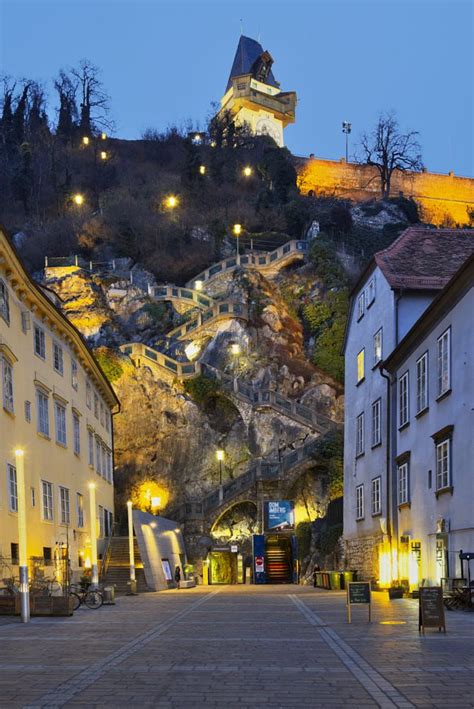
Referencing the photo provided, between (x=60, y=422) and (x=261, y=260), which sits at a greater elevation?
(x=261, y=260)

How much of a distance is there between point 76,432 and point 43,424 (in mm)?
5913

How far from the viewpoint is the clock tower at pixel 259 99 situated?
10975 centimetres

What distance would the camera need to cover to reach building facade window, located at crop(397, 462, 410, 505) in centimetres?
2801

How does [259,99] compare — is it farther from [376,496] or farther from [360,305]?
[376,496]

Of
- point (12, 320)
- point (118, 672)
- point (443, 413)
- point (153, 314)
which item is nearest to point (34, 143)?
point (153, 314)

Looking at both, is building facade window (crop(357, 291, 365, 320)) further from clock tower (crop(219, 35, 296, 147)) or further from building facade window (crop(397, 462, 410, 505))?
clock tower (crop(219, 35, 296, 147))

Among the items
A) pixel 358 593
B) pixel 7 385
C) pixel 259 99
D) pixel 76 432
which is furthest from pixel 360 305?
pixel 259 99

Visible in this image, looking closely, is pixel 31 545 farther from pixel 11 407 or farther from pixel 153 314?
pixel 153 314

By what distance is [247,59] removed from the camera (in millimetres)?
118125

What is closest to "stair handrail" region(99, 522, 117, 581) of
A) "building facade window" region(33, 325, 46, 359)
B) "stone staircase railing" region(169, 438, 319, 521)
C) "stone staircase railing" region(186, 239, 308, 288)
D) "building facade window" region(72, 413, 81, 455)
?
"building facade window" region(72, 413, 81, 455)

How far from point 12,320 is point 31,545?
6.73m

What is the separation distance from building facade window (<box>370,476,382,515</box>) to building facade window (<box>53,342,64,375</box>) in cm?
1240

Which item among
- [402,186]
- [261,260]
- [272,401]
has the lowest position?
[272,401]

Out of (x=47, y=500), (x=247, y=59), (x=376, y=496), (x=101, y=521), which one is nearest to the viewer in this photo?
(x=47, y=500)
